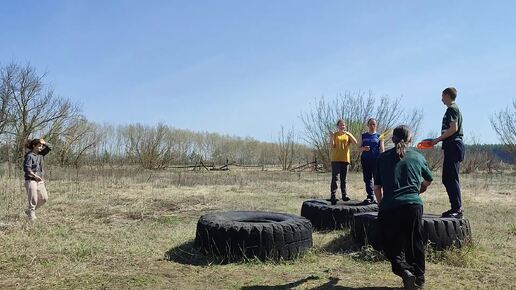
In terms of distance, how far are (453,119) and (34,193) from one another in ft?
23.3

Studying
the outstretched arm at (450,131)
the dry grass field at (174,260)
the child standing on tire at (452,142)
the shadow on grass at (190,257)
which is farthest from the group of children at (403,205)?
the shadow on grass at (190,257)

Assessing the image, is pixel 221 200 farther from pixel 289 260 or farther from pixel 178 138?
pixel 178 138

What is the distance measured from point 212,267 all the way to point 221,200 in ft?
21.5

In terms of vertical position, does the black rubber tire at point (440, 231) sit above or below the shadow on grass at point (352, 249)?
above

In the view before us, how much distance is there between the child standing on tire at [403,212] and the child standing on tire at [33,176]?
6.36m

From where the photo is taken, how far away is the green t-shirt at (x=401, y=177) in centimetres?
423

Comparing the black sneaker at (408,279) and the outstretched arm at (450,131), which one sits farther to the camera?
the outstretched arm at (450,131)

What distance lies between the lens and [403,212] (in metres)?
4.22

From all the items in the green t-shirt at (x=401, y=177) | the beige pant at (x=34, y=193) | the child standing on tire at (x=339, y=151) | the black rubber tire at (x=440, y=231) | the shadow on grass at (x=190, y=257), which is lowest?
the shadow on grass at (x=190, y=257)

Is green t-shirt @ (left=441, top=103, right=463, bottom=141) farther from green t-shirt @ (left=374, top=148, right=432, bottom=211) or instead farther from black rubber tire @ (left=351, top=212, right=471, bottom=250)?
green t-shirt @ (left=374, top=148, right=432, bottom=211)

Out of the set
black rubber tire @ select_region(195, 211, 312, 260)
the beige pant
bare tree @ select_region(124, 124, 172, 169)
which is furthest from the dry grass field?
bare tree @ select_region(124, 124, 172, 169)

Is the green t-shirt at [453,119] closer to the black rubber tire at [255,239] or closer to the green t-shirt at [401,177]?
the green t-shirt at [401,177]

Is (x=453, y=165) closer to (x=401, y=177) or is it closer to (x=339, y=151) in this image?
(x=401, y=177)

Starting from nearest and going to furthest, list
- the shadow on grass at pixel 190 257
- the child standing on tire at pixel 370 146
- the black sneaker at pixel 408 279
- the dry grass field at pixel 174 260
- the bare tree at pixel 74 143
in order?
1. the black sneaker at pixel 408 279
2. the dry grass field at pixel 174 260
3. the shadow on grass at pixel 190 257
4. the child standing on tire at pixel 370 146
5. the bare tree at pixel 74 143
